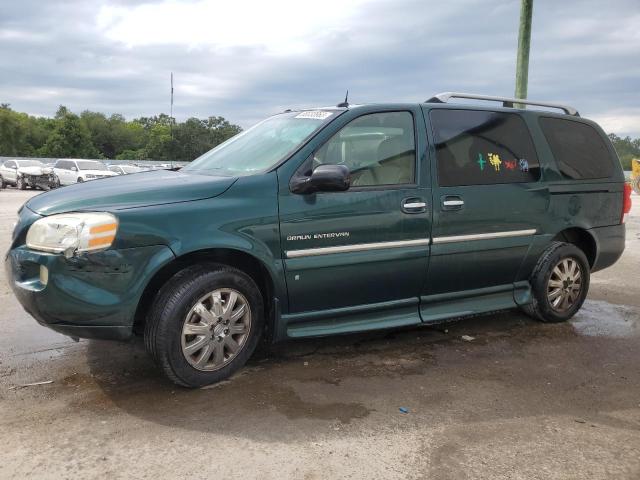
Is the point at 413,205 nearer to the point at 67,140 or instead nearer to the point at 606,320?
the point at 606,320

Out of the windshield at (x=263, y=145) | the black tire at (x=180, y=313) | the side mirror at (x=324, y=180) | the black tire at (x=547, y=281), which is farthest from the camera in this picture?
the black tire at (x=547, y=281)

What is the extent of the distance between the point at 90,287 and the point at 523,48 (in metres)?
8.16

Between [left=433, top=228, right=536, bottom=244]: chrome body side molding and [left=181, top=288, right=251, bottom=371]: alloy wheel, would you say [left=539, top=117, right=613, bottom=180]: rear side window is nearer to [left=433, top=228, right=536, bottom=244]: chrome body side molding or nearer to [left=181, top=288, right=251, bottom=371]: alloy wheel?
[left=433, top=228, right=536, bottom=244]: chrome body side molding

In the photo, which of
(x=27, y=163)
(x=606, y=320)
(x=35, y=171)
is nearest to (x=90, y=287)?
(x=606, y=320)

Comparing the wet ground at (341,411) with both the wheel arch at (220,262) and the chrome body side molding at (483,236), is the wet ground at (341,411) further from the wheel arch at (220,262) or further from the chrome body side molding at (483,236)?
the chrome body side molding at (483,236)

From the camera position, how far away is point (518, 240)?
4.88 meters

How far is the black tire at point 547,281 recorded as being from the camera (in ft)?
16.8

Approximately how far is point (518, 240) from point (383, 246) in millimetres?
1428

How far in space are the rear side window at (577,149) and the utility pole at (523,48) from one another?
3945mm

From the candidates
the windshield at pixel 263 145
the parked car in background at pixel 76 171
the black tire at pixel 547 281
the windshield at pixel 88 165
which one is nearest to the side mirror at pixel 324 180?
the windshield at pixel 263 145

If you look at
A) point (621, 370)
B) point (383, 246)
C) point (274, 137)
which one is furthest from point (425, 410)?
point (274, 137)

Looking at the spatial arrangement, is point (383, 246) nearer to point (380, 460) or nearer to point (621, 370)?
point (380, 460)

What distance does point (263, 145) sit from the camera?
14.4ft

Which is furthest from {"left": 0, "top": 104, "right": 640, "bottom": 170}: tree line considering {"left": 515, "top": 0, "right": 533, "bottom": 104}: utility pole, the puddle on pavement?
the puddle on pavement
